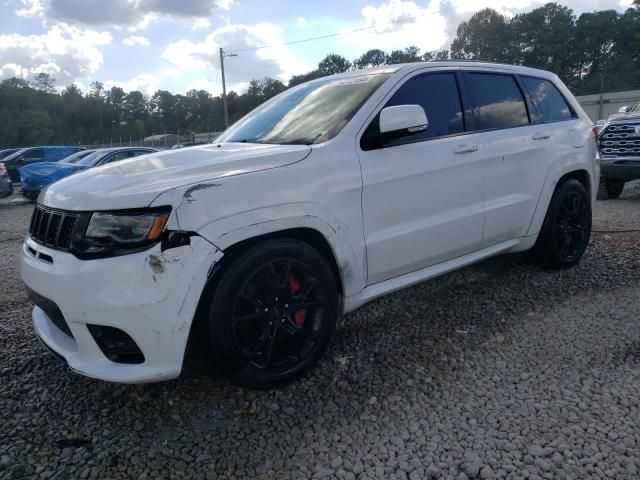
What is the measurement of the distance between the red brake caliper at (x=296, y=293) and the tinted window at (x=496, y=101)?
6.31ft

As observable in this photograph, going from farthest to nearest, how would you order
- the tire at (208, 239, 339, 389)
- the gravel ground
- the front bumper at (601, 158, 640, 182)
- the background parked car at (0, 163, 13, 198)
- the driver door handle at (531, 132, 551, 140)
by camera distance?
1. the background parked car at (0, 163, 13, 198)
2. the front bumper at (601, 158, 640, 182)
3. the driver door handle at (531, 132, 551, 140)
4. the tire at (208, 239, 339, 389)
5. the gravel ground

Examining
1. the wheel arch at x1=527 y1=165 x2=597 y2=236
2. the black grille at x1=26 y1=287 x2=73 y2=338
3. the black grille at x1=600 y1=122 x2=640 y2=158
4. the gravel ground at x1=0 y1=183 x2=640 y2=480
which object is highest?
the black grille at x1=600 y1=122 x2=640 y2=158

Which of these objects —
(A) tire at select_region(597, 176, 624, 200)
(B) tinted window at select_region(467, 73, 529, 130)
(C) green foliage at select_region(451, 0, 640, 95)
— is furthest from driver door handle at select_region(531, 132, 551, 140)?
(C) green foliage at select_region(451, 0, 640, 95)

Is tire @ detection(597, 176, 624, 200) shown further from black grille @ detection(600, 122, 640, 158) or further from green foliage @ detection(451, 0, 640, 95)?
green foliage @ detection(451, 0, 640, 95)

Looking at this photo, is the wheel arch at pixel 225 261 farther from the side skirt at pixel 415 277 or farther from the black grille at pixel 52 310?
the black grille at pixel 52 310

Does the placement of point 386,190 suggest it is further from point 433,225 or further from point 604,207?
point 604,207

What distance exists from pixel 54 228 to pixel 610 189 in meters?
9.04

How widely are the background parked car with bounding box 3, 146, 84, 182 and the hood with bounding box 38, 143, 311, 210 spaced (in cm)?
1810

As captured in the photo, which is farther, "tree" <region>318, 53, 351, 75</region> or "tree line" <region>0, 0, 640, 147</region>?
"tree" <region>318, 53, 351, 75</region>

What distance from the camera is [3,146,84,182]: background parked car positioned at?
58.9ft

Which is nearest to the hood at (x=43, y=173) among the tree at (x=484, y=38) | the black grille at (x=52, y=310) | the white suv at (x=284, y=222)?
the white suv at (x=284, y=222)

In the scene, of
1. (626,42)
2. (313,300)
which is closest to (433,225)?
(313,300)

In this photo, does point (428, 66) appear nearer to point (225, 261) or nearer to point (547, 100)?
point (547, 100)

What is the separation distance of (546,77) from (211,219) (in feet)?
11.7
